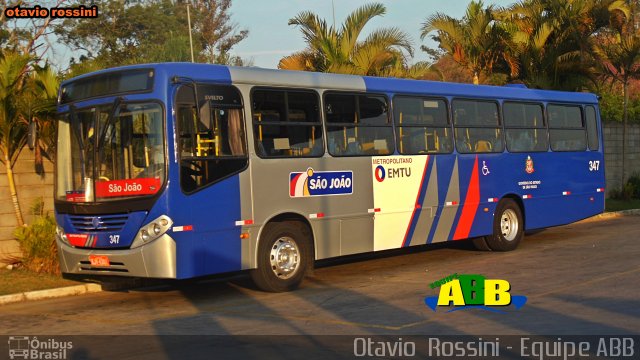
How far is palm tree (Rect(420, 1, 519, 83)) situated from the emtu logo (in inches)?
464

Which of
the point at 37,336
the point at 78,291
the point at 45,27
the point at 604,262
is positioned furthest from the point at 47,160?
the point at 45,27

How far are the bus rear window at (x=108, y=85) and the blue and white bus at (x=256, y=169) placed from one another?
0.08 feet

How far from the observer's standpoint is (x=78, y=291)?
12156 mm

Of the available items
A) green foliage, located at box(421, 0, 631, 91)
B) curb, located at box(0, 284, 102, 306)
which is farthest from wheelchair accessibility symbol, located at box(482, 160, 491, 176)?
green foliage, located at box(421, 0, 631, 91)

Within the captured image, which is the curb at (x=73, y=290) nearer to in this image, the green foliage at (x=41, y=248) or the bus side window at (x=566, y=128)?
the green foliage at (x=41, y=248)

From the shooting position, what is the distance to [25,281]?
12.5 m

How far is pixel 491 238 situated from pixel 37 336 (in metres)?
9.28

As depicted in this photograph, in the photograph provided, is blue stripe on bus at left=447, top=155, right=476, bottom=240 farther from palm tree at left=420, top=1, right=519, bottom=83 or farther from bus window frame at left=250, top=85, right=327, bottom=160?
palm tree at left=420, top=1, right=519, bottom=83

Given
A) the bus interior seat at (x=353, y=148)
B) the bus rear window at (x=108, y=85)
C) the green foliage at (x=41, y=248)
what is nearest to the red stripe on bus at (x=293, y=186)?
the bus interior seat at (x=353, y=148)

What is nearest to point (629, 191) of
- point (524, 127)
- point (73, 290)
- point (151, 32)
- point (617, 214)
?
point (617, 214)

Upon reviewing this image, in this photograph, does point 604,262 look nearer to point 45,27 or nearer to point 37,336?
point 37,336

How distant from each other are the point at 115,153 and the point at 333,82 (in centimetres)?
361

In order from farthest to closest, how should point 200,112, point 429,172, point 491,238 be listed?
point 491,238 < point 429,172 < point 200,112

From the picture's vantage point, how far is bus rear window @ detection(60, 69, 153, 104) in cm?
1050
